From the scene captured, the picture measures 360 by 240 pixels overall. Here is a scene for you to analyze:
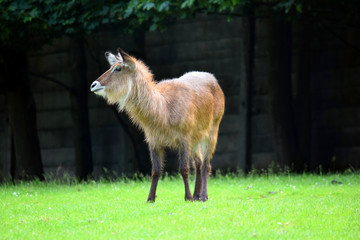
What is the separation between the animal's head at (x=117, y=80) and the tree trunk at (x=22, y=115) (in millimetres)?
5940

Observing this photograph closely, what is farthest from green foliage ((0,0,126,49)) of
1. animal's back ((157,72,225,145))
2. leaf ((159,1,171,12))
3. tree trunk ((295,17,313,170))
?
tree trunk ((295,17,313,170))

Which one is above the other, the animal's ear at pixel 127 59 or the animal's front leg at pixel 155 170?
the animal's ear at pixel 127 59

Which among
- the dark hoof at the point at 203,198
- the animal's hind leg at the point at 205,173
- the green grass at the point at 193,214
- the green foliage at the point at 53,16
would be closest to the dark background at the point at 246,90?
the green foliage at the point at 53,16

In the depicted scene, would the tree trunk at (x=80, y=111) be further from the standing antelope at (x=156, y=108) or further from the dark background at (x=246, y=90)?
the standing antelope at (x=156, y=108)

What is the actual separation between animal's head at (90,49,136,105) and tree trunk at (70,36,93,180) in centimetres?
624

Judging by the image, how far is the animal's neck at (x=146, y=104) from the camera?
8.46m

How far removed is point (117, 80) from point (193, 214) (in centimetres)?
226

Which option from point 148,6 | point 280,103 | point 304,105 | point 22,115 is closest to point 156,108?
point 148,6

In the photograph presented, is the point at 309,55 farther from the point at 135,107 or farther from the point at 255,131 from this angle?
the point at 135,107

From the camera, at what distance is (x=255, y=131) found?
1470 cm

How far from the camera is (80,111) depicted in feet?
47.9

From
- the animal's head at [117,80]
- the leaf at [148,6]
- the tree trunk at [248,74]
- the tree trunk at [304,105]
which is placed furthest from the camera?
the tree trunk at [248,74]

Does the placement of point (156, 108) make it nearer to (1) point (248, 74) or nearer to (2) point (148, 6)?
(2) point (148, 6)

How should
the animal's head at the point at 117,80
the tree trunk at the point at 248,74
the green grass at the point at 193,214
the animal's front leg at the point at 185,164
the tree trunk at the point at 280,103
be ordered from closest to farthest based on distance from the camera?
1. the green grass at the point at 193,214
2. the animal's head at the point at 117,80
3. the animal's front leg at the point at 185,164
4. the tree trunk at the point at 280,103
5. the tree trunk at the point at 248,74
